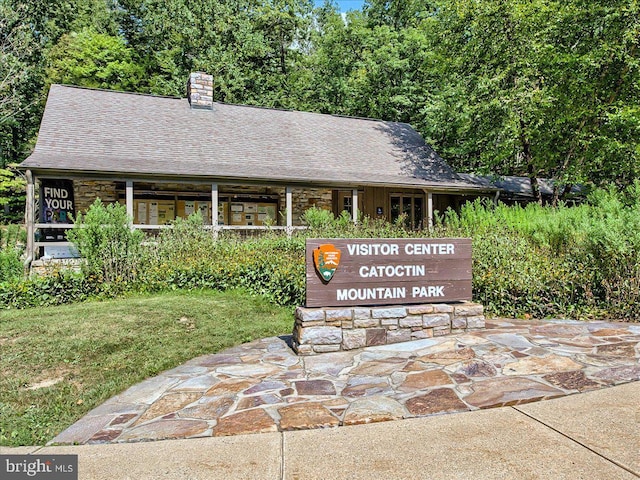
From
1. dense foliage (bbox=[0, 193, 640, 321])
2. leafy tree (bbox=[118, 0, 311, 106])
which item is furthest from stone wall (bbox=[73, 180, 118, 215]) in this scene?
leafy tree (bbox=[118, 0, 311, 106])

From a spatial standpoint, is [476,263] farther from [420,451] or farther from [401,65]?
[401,65]

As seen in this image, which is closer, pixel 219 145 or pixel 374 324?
pixel 374 324

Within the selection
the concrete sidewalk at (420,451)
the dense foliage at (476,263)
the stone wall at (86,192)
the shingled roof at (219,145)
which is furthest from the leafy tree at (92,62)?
the concrete sidewalk at (420,451)

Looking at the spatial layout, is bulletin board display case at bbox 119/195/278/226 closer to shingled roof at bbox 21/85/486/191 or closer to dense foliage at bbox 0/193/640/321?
shingled roof at bbox 21/85/486/191

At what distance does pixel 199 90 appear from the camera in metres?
16.5

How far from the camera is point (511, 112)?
46.0 feet

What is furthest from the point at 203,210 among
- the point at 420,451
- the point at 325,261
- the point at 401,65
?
the point at 420,451

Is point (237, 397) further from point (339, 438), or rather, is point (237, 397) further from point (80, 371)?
point (80, 371)

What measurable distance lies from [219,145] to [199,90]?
129 inches

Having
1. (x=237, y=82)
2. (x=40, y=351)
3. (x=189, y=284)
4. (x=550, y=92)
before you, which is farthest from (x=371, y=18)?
(x=40, y=351)

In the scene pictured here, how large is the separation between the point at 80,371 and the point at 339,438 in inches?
116

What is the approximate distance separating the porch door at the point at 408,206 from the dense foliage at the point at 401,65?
2937 millimetres

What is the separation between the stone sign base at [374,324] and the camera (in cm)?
487

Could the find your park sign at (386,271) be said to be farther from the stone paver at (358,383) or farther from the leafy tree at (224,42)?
the leafy tree at (224,42)
